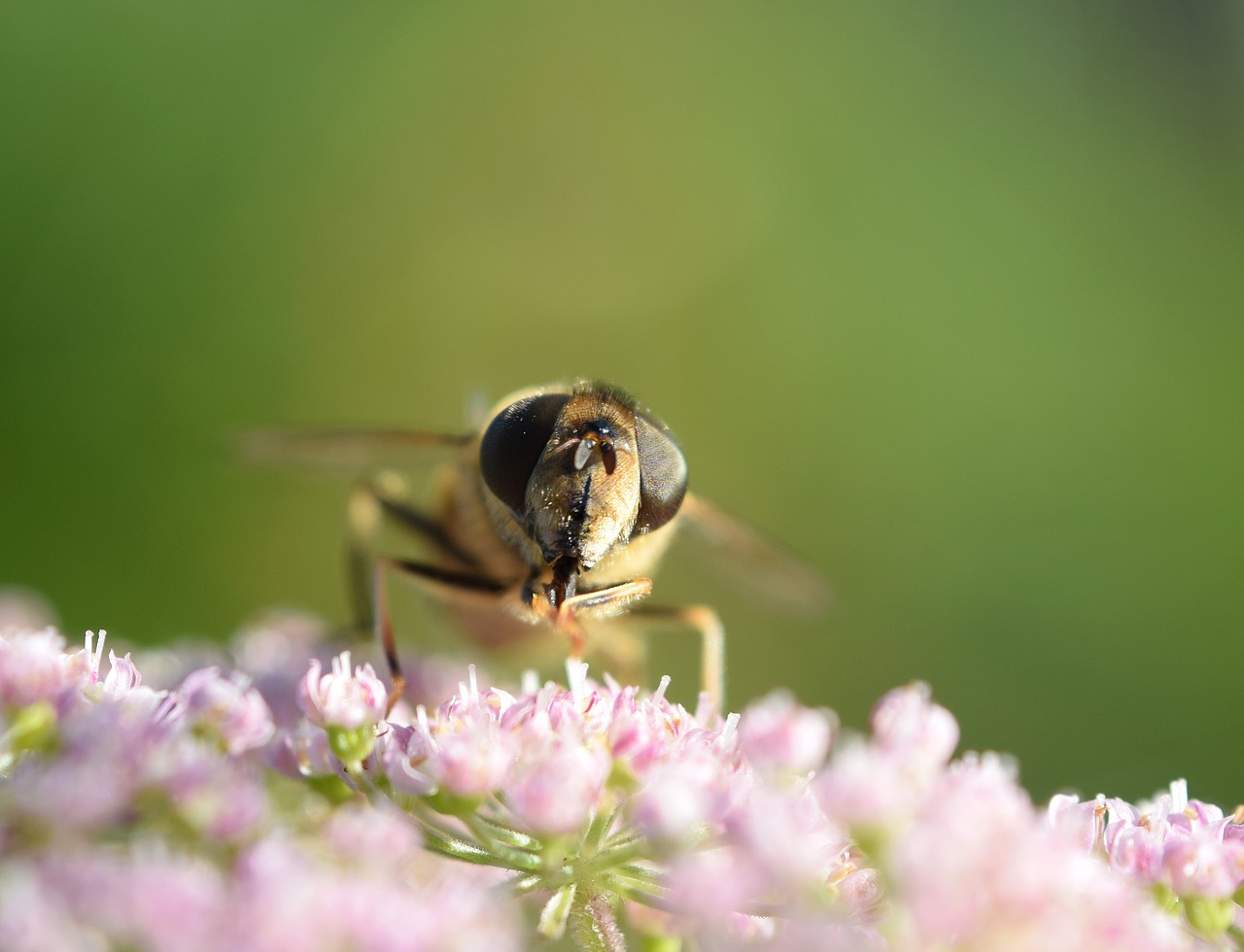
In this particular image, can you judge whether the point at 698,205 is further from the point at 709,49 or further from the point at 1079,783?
the point at 1079,783

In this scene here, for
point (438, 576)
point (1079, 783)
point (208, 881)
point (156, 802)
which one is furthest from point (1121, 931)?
point (1079, 783)

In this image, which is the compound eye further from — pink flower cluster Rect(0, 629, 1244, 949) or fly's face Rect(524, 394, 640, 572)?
pink flower cluster Rect(0, 629, 1244, 949)

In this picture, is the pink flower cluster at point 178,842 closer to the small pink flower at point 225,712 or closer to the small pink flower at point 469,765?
the small pink flower at point 225,712

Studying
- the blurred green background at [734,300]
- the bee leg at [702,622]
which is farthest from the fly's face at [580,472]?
the blurred green background at [734,300]

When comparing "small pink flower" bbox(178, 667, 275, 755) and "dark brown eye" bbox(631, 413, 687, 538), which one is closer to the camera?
"small pink flower" bbox(178, 667, 275, 755)

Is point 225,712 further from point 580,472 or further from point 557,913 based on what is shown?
point 580,472

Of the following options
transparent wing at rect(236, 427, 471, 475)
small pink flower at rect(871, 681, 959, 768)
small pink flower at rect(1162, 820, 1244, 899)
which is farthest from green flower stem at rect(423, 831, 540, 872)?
transparent wing at rect(236, 427, 471, 475)
